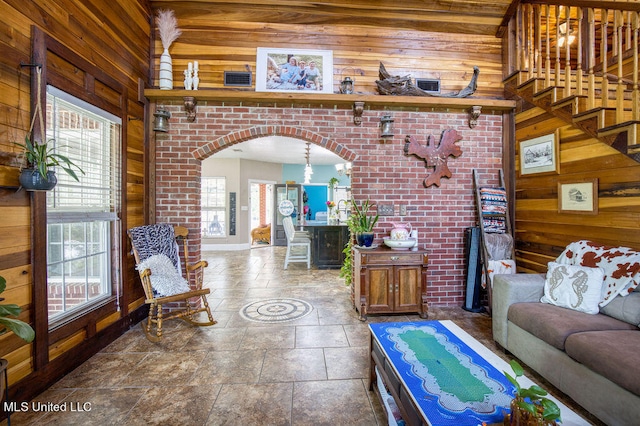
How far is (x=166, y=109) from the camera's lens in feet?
11.0

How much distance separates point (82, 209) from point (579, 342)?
360cm

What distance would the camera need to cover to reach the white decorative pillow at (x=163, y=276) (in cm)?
279

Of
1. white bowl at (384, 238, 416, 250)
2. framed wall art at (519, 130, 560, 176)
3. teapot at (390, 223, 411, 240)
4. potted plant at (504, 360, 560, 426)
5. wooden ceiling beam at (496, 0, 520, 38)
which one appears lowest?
potted plant at (504, 360, 560, 426)

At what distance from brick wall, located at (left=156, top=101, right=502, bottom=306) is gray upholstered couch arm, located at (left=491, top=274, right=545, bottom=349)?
108 centimetres

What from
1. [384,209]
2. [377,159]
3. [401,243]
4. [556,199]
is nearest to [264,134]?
[377,159]

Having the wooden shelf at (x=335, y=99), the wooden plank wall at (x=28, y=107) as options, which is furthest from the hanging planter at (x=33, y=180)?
the wooden shelf at (x=335, y=99)

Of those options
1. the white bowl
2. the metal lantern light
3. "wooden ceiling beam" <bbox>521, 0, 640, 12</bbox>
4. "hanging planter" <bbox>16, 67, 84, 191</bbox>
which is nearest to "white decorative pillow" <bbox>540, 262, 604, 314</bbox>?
the white bowl

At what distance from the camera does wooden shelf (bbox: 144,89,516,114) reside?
3.22 metres

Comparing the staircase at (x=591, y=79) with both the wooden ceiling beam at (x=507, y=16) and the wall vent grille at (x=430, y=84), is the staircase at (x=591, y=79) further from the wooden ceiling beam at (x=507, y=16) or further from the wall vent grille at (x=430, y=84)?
the wall vent grille at (x=430, y=84)

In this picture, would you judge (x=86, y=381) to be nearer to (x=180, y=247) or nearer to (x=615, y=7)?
(x=180, y=247)

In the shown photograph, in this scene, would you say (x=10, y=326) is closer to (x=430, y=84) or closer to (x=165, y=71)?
(x=165, y=71)

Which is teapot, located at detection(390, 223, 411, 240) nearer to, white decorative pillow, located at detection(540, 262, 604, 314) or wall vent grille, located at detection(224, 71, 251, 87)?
white decorative pillow, located at detection(540, 262, 604, 314)

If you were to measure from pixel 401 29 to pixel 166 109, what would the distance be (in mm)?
2924

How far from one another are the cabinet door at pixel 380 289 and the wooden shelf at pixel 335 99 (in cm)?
188
